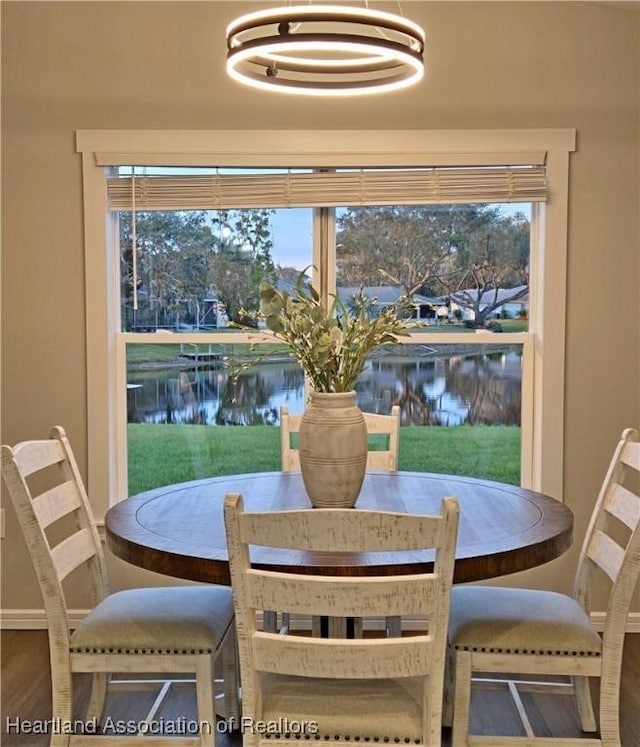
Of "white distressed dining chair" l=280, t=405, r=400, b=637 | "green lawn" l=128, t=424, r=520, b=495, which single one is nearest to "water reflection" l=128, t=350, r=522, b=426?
"green lawn" l=128, t=424, r=520, b=495

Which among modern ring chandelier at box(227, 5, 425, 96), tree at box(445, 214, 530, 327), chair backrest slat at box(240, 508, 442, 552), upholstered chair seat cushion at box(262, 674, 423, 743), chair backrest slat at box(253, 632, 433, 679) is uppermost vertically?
modern ring chandelier at box(227, 5, 425, 96)

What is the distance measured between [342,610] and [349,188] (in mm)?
2280

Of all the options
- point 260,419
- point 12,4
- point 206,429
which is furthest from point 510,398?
point 12,4

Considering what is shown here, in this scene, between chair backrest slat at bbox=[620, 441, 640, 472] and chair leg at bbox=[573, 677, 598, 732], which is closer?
chair backrest slat at bbox=[620, 441, 640, 472]

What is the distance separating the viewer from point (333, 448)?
7.38 ft

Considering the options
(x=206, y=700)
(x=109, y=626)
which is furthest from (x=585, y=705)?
(x=109, y=626)

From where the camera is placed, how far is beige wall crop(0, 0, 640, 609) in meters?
3.46

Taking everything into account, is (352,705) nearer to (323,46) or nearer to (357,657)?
(357,657)

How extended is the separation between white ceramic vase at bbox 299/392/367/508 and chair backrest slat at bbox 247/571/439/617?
63 cm

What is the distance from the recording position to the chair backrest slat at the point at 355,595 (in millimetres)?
1610

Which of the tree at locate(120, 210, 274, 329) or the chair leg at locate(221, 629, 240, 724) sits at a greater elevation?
the tree at locate(120, 210, 274, 329)

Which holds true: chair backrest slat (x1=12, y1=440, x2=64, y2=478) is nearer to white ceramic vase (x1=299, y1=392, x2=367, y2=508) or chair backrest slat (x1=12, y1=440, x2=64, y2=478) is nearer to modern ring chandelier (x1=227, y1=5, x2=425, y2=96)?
white ceramic vase (x1=299, y1=392, x2=367, y2=508)

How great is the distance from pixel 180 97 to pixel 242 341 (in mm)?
1079

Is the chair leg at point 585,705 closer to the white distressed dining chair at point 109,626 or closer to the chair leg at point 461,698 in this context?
the chair leg at point 461,698
